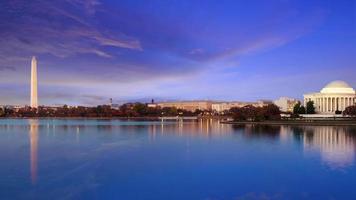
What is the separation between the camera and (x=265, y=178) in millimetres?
13273

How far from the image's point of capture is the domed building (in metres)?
78.2

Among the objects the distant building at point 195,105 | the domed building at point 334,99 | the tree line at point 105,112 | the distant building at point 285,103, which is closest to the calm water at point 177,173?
the domed building at point 334,99

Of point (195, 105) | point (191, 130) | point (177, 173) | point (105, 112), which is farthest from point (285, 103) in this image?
point (177, 173)

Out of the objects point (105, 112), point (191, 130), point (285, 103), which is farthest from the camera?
point (285, 103)

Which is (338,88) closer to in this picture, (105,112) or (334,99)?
(334,99)

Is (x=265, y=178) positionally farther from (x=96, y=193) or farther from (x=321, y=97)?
(x=321, y=97)

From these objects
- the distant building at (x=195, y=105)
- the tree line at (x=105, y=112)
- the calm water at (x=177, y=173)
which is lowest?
the calm water at (x=177, y=173)

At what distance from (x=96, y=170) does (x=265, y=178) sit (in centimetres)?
567

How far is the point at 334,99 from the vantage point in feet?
257

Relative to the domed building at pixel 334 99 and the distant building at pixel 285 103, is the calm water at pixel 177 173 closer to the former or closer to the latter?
the domed building at pixel 334 99

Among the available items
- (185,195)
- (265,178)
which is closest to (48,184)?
(185,195)

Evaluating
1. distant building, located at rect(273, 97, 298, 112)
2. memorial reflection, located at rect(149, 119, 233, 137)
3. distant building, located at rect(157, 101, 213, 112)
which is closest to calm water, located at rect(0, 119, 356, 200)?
memorial reflection, located at rect(149, 119, 233, 137)

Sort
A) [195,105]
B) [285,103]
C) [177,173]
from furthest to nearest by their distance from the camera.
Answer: [195,105] < [285,103] < [177,173]

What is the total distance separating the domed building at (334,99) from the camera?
78181mm
